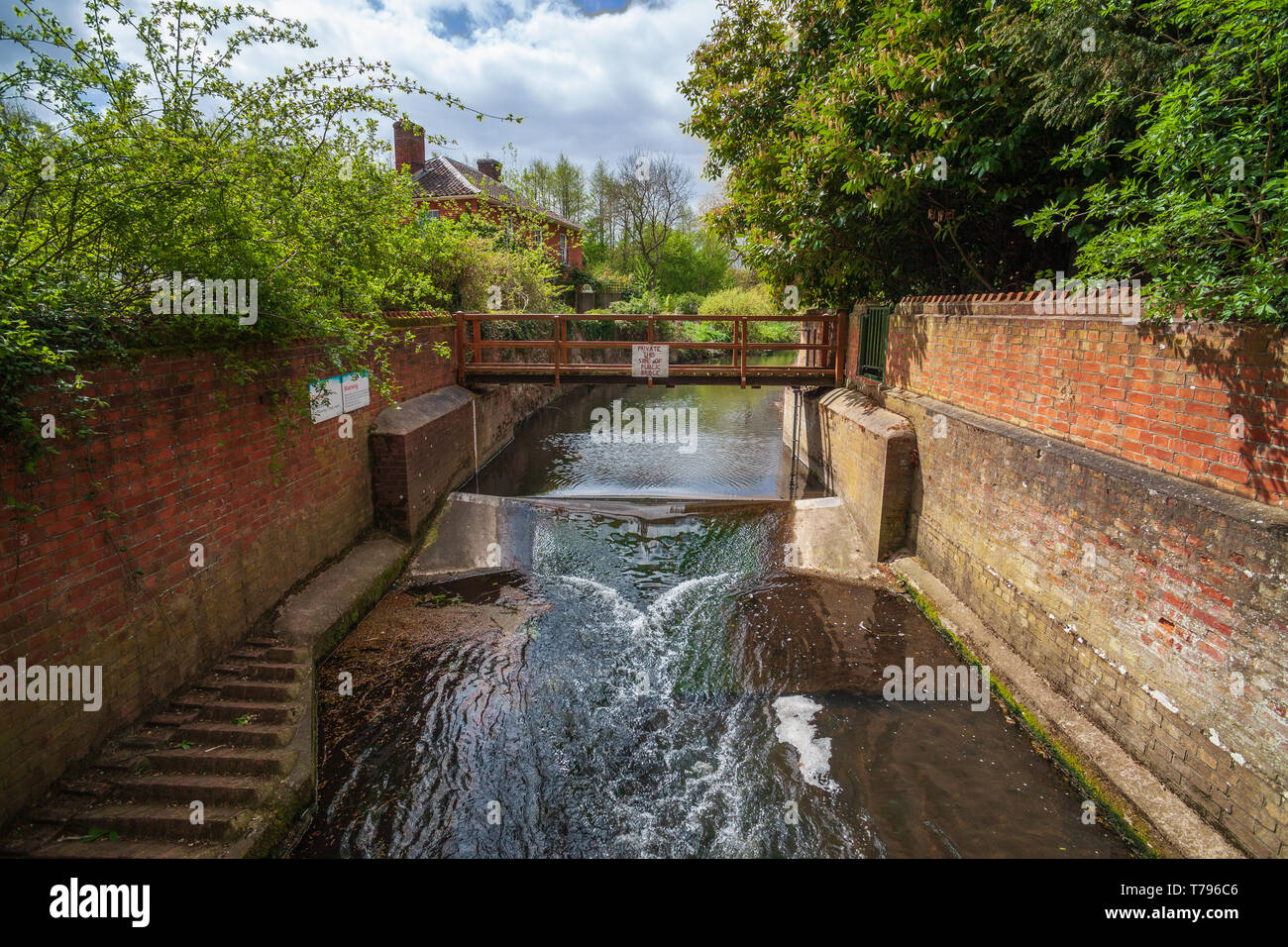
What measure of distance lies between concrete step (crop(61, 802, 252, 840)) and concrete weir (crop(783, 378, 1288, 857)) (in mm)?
4873

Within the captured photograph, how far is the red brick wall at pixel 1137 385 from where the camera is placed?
337cm

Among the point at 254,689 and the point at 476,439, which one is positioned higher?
the point at 476,439

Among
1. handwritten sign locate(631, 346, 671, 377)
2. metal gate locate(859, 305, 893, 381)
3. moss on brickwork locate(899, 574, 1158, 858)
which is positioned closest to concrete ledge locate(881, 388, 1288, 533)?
moss on brickwork locate(899, 574, 1158, 858)

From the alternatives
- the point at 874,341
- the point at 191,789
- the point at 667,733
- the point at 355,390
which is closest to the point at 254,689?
the point at 191,789

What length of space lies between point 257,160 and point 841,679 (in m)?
5.84

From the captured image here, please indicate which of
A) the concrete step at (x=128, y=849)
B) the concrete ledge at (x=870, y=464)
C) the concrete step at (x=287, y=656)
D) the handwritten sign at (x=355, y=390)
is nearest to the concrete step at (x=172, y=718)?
the concrete step at (x=287, y=656)

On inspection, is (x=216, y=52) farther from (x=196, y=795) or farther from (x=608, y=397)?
(x=608, y=397)

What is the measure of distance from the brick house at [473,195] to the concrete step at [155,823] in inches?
335

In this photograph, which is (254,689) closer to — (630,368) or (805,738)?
(805,738)

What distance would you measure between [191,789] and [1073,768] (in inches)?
206

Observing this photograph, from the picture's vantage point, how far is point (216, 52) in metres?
4.32

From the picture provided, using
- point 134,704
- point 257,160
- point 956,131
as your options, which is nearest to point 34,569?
point 134,704

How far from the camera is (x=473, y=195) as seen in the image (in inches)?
852

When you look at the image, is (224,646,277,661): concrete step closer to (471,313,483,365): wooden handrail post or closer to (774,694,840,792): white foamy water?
(774,694,840,792): white foamy water
